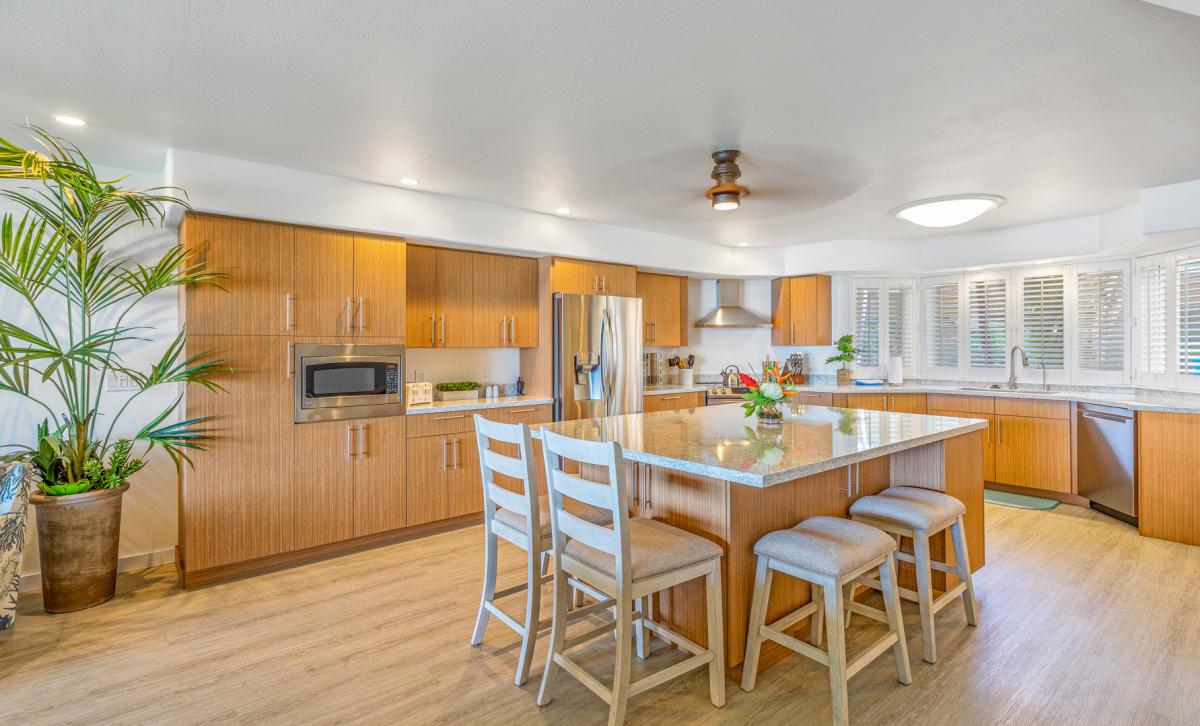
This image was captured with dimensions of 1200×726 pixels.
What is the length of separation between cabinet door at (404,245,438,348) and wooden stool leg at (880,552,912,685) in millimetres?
3322

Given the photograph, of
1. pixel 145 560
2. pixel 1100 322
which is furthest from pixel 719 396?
pixel 145 560

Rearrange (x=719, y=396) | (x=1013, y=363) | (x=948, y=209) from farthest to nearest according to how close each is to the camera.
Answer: (x=719, y=396)
(x=1013, y=363)
(x=948, y=209)

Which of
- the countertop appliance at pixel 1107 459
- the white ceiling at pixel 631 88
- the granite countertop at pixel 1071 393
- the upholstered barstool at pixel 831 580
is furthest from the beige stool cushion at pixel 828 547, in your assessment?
the countertop appliance at pixel 1107 459

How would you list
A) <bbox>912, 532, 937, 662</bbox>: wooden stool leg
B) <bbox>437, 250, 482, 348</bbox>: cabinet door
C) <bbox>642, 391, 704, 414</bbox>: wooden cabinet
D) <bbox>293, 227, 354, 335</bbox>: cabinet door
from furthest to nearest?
<bbox>642, 391, 704, 414</bbox>: wooden cabinet
<bbox>437, 250, 482, 348</bbox>: cabinet door
<bbox>293, 227, 354, 335</bbox>: cabinet door
<bbox>912, 532, 937, 662</bbox>: wooden stool leg

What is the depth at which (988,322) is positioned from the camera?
220 inches

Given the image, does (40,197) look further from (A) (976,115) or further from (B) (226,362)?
(A) (976,115)

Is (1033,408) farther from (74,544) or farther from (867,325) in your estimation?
(74,544)

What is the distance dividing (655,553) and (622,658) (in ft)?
1.13

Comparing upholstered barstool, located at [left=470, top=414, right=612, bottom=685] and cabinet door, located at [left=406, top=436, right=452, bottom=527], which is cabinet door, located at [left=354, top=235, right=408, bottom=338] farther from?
upholstered barstool, located at [left=470, top=414, right=612, bottom=685]

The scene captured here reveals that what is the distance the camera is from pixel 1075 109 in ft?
8.30

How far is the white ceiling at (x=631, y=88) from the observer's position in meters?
1.87

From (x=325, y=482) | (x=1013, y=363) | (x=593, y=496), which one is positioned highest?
(x=1013, y=363)

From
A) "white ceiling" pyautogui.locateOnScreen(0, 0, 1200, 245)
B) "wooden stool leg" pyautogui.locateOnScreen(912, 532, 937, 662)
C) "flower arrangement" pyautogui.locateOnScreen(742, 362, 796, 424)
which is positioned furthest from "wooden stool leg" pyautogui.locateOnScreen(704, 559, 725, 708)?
"white ceiling" pyautogui.locateOnScreen(0, 0, 1200, 245)

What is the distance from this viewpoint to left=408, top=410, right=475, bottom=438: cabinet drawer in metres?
3.86
